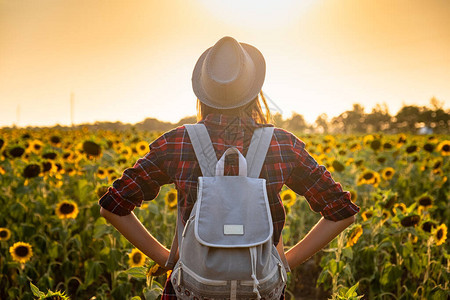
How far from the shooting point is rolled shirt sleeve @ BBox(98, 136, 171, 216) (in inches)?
51.3

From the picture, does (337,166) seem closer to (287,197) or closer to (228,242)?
(287,197)

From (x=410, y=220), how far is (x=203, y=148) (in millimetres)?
2254

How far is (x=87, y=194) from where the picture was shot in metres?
4.20

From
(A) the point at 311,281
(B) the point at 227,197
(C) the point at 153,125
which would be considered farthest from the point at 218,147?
(C) the point at 153,125

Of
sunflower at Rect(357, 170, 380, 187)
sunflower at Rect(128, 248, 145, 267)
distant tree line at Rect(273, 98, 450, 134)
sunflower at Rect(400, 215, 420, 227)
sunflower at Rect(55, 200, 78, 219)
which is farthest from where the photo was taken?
distant tree line at Rect(273, 98, 450, 134)

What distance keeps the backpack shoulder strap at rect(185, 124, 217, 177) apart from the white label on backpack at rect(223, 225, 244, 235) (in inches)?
7.0

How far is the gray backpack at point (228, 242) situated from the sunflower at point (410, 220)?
2.05 m

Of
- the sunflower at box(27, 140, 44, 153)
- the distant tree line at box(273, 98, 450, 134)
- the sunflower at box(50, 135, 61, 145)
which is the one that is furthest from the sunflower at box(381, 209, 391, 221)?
the distant tree line at box(273, 98, 450, 134)

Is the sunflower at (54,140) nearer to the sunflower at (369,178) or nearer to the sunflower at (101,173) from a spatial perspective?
the sunflower at (101,173)

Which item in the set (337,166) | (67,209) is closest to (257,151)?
(67,209)

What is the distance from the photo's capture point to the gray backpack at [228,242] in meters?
1.10

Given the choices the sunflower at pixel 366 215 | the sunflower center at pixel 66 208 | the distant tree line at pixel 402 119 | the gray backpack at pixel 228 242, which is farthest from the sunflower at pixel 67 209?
the distant tree line at pixel 402 119

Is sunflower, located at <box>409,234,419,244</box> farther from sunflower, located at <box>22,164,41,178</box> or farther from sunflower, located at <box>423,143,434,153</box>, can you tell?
sunflower, located at <box>423,143,434,153</box>

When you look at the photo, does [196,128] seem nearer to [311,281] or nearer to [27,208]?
[311,281]
